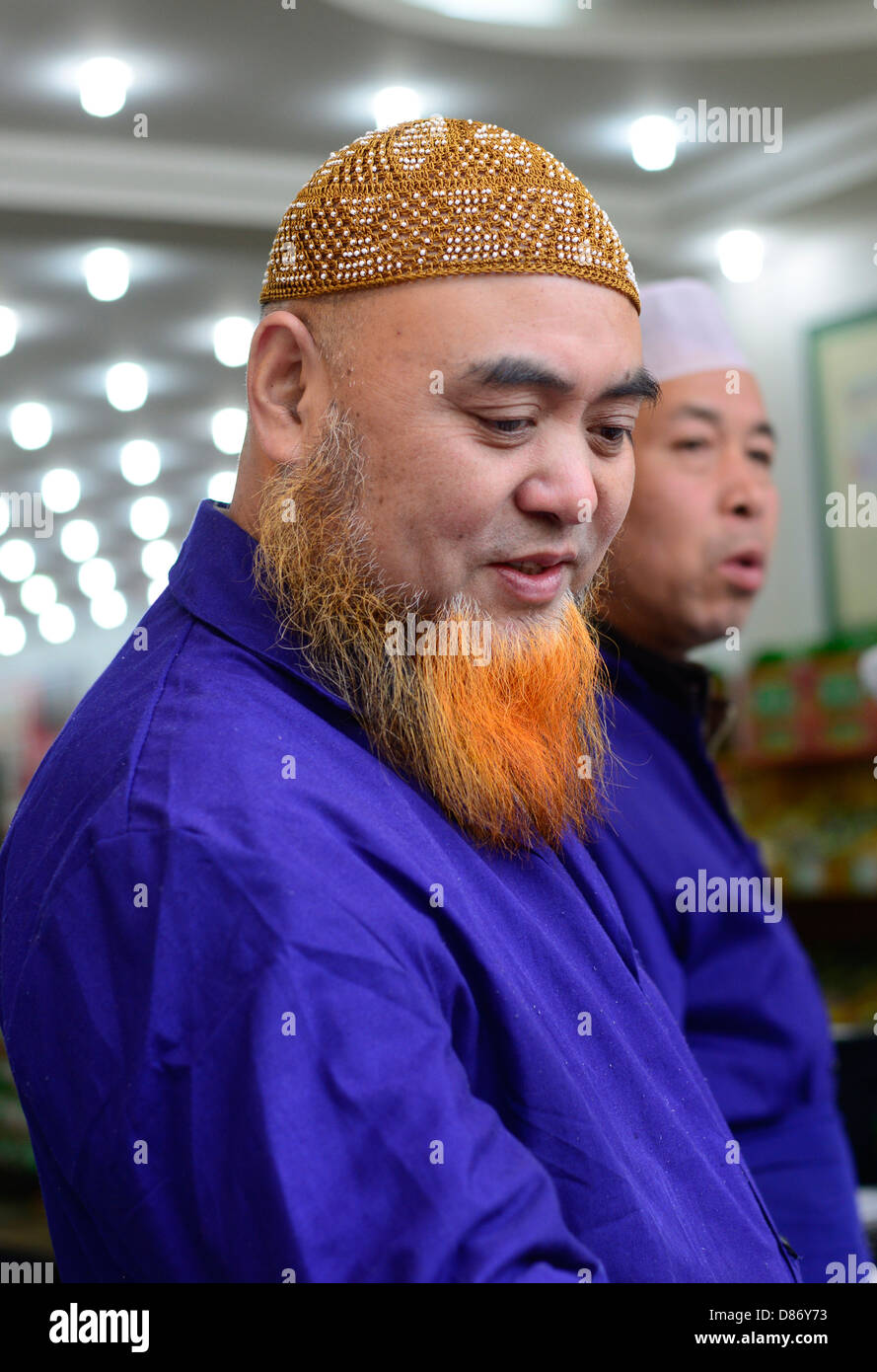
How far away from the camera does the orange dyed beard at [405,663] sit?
2.85 ft

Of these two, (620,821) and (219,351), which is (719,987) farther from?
(219,351)

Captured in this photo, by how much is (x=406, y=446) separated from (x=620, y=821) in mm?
621

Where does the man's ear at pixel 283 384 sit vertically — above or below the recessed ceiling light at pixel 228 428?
below

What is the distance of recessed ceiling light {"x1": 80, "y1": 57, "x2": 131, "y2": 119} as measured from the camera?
2.98 m

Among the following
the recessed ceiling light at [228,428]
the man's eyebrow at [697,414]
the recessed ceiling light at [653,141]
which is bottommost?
the man's eyebrow at [697,414]

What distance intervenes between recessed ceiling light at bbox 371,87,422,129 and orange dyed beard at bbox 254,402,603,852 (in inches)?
102

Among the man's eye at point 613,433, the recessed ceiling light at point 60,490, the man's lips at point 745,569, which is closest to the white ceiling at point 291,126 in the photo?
the recessed ceiling light at point 60,490

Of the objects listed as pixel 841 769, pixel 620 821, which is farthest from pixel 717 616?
pixel 841 769

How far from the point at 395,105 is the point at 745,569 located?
6.71 ft

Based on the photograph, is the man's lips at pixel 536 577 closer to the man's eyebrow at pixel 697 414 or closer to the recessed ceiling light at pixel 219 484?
the man's eyebrow at pixel 697 414

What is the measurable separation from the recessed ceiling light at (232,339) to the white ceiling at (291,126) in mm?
40

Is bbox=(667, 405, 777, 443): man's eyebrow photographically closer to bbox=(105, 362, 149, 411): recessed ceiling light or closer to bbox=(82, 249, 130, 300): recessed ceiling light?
bbox=(82, 249, 130, 300): recessed ceiling light

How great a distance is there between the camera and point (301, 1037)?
0.64 m

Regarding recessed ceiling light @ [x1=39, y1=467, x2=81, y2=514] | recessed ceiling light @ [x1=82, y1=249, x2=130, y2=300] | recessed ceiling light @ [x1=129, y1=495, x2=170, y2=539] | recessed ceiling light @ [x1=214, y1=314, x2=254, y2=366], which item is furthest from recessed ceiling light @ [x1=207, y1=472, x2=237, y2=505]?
recessed ceiling light @ [x1=82, y1=249, x2=130, y2=300]
